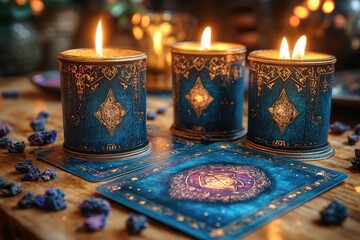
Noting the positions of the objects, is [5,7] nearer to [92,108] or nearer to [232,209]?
[92,108]

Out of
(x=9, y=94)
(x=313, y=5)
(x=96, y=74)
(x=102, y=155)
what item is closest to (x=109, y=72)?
(x=96, y=74)

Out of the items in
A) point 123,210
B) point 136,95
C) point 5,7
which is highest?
point 5,7

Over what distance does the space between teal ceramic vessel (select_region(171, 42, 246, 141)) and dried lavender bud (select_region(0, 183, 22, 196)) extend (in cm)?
37

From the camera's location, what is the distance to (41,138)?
38.3 inches

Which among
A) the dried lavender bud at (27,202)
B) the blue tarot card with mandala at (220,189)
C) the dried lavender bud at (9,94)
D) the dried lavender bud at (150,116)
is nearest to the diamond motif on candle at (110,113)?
the blue tarot card with mandala at (220,189)

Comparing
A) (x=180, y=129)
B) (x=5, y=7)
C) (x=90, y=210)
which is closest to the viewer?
A: (x=90, y=210)

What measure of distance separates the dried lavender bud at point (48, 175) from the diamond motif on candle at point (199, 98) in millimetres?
315

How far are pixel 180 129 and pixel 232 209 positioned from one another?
0.38 meters

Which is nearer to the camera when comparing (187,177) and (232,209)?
(232,209)

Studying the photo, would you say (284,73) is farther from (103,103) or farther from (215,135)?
(103,103)

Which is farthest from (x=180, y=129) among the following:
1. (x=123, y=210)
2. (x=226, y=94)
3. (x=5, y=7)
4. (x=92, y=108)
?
(x=5, y=7)

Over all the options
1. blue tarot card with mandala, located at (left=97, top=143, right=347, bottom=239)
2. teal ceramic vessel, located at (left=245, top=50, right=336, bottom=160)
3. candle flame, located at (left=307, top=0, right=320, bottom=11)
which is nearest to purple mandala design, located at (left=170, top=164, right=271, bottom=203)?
blue tarot card with mandala, located at (left=97, top=143, right=347, bottom=239)

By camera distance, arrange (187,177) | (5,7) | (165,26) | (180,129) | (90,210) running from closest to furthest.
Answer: (90,210) → (187,177) → (180,129) → (165,26) → (5,7)

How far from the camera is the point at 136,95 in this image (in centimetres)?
87
